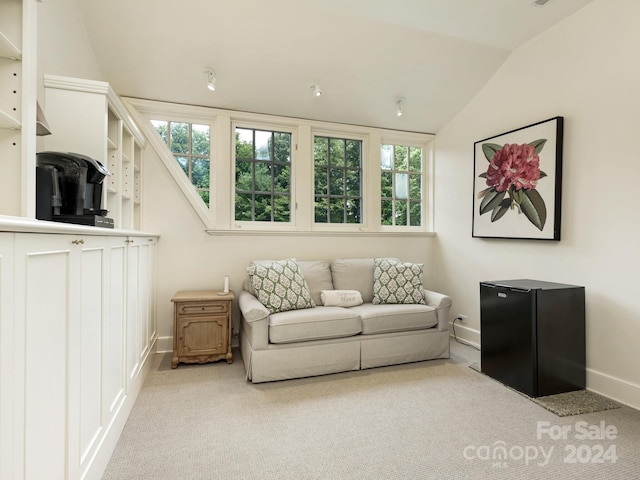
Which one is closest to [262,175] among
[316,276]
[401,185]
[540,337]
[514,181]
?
[316,276]

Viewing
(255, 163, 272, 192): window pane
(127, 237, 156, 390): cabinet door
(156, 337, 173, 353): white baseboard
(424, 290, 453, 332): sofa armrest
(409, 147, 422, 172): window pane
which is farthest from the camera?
(409, 147, 422, 172): window pane

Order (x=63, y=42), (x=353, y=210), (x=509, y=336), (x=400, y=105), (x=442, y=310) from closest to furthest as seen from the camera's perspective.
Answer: (x=63, y=42) → (x=509, y=336) → (x=442, y=310) → (x=400, y=105) → (x=353, y=210)

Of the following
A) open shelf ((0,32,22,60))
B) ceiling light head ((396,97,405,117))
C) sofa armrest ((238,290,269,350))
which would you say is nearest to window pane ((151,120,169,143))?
sofa armrest ((238,290,269,350))

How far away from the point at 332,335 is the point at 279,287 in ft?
2.01

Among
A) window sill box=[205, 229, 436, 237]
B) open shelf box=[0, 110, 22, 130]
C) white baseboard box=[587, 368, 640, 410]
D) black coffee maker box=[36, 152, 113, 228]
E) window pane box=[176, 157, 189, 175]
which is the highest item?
window pane box=[176, 157, 189, 175]

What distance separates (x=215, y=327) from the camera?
2.95m

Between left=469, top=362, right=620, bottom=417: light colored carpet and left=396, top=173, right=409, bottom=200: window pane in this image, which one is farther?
left=396, top=173, right=409, bottom=200: window pane

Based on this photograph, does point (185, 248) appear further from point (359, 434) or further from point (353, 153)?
point (359, 434)

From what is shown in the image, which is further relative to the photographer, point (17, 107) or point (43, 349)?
point (17, 107)

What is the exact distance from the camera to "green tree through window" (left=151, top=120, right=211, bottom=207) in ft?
11.0

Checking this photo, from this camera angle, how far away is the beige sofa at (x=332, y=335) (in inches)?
102

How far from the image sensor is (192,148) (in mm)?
3422

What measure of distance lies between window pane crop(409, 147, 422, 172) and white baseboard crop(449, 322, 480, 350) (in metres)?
1.99

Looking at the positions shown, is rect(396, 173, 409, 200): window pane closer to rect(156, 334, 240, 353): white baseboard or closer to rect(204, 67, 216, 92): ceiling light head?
rect(204, 67, 216, 92): ceiling light head
